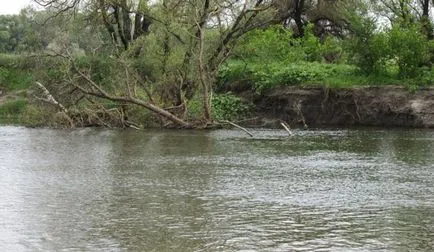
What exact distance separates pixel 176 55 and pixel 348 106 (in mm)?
9502

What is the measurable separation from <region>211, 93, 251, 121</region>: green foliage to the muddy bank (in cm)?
93

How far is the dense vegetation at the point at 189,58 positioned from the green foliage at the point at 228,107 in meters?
0.07

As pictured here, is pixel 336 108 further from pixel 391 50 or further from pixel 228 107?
pixel 228 107

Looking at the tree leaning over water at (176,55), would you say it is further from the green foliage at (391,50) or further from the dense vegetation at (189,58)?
the green foliage at (391,50)

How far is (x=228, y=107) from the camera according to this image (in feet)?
112

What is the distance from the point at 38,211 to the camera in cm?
1078

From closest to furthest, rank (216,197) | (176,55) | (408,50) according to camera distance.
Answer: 1. (216,197)
2. (176,55)
3. (408,50)

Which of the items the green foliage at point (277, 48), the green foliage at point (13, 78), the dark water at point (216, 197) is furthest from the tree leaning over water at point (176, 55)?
the green foliage at point (13, 78)

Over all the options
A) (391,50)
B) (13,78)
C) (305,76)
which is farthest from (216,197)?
(13,78)

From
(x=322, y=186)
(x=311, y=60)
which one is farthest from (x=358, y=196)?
(x=311, y=60)

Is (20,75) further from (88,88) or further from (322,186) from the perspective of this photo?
(322,186)

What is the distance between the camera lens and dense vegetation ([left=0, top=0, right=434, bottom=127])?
3094 centimetres

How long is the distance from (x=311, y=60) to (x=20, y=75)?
2138 cm

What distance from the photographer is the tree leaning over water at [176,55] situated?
30094 mm
